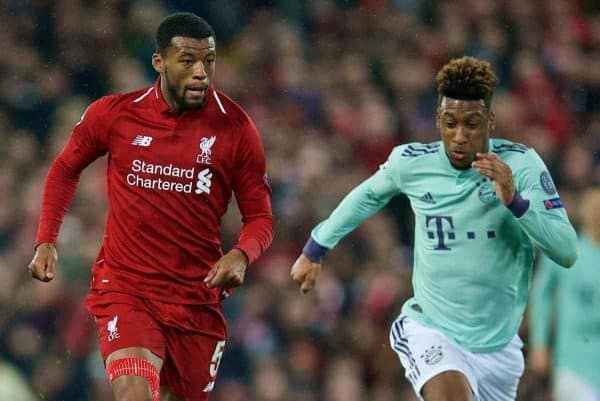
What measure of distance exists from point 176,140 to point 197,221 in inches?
15.8

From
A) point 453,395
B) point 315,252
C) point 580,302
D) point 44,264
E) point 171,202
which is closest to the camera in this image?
point 453,395

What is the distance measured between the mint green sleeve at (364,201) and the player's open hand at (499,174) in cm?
75

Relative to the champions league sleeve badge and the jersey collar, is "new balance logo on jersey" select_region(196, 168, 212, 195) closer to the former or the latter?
the jersey collar

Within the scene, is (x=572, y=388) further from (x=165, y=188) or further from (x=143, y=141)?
(x=143, y=141)

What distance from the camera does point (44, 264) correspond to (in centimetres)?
640

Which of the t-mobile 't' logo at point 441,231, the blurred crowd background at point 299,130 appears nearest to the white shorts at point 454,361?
the t-mobile 't' logo at point 441,231

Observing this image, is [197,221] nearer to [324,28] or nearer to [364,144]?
[364,144]

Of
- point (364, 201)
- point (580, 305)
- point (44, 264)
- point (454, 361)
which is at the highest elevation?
point (364, 201)

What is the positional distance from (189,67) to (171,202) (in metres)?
0.65

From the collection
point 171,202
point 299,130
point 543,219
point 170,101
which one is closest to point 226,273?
point 171,202

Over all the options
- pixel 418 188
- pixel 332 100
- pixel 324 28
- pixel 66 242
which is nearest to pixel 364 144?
pixel 332 100

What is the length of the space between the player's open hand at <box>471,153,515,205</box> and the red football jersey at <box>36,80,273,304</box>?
114 cm

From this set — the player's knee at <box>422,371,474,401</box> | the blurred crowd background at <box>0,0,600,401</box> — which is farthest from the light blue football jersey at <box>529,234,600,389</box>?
the player's knee at <box>422,371,474,401</box>

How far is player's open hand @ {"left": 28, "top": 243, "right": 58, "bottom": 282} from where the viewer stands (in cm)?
636
